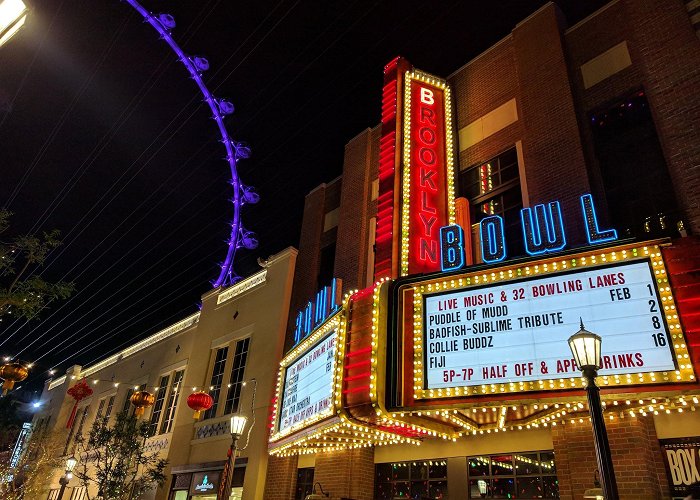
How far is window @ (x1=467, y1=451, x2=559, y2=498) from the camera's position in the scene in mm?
10133

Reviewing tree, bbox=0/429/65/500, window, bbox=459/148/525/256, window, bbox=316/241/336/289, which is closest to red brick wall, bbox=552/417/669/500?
window, bbox=459/148/525/256

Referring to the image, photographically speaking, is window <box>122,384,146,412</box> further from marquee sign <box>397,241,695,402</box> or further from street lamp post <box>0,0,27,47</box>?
street lamp post <box>0,0,27,47</box>

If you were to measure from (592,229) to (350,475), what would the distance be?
8907 millimetres

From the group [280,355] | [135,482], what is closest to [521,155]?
[280,355]

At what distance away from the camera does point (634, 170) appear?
11.4 meters

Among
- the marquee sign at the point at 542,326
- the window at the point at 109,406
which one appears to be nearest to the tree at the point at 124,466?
the window at the point at 109,406

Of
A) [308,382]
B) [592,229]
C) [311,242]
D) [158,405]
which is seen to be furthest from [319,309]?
[158,405]

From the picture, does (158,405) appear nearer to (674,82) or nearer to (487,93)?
(487,93)

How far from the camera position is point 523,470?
34.6 feet

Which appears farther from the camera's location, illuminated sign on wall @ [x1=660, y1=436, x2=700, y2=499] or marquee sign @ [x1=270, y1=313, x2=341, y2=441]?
marquee sign @ [x1=270, y1=313, x2=341, y2=441]

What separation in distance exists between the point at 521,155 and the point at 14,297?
13.7 meters

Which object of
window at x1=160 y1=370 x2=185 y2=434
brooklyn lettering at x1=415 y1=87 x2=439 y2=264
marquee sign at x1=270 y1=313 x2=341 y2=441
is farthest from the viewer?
window at x1=160 y1=370 x2=185 y2=434

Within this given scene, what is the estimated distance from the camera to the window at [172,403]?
2181 cm

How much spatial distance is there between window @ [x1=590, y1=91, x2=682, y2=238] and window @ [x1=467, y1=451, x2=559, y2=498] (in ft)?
17.3
